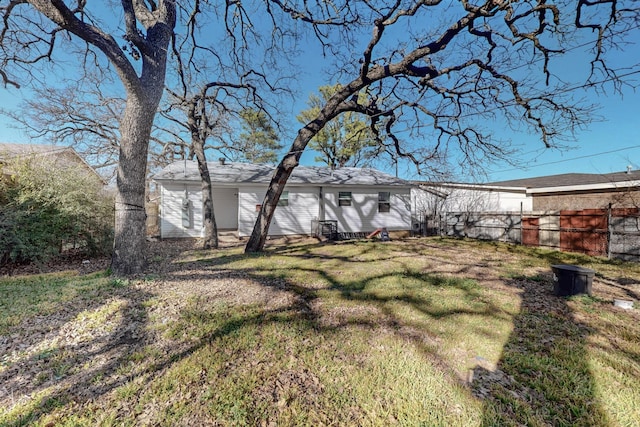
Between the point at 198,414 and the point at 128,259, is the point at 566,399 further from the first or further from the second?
the point at 128,259

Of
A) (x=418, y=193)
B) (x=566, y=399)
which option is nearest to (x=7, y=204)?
(x=566, y=399)

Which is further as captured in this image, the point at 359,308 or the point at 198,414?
the point at 359,308

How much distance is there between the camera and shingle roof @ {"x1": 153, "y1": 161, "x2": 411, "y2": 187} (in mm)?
11938

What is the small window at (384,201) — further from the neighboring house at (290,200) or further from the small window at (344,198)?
the small window at (344,198)

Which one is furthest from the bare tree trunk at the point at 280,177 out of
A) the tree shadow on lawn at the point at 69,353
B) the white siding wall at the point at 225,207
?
the white siding wall at the point at 225,207

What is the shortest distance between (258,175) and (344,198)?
15.5 feet

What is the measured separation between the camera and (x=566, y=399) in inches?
86.7

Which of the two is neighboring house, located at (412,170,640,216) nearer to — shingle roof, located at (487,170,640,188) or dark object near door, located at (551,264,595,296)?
shingle roof, located at (487,170,640,188)

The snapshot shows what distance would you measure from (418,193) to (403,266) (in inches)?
492

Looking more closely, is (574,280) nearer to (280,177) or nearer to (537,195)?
(280,177)

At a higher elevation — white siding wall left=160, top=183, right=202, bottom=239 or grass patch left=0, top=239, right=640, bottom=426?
white siding wall left=160, top=183, right=202, bottom=239

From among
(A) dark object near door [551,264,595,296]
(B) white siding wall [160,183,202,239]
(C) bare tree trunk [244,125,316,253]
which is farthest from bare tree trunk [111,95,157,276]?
(A) dark object near door [551,264,595,296]

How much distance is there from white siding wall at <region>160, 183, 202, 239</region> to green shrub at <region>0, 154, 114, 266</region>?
12.3ft

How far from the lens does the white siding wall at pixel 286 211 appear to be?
39.7 ft
